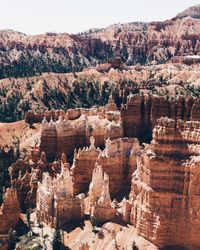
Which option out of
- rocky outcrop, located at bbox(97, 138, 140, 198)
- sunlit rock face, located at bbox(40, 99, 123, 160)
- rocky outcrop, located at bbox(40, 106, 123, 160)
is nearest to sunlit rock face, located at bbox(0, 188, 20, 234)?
rocky outcrop, located at bbox(97, 138, 140, 198)

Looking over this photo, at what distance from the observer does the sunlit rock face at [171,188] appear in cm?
5050

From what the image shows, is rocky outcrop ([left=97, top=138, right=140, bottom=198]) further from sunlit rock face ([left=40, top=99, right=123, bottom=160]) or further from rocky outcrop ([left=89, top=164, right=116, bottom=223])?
sunlit rock face ([left=40, top=99, right=123, bottom=160])

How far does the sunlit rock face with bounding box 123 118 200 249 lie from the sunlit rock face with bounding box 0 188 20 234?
1844 cm

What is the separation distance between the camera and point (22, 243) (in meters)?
59.1

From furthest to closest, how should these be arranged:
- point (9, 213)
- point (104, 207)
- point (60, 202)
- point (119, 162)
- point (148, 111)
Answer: point (148, 111) < point (119, 162) < point (9, 213) < point (60, 202) < point (104, 207)

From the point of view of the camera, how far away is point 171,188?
51.8 meters

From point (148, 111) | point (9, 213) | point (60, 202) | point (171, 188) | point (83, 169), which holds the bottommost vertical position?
point (9, 213)

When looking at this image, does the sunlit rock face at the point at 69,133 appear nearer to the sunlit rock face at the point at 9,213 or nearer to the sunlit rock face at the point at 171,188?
the sunlit rock face at the point at 9,213

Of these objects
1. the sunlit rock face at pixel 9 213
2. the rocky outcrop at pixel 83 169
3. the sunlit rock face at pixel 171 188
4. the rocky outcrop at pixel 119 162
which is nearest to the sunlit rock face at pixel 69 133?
the rocky outcrop at pixel 83 169

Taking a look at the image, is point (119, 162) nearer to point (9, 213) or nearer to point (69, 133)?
point (9, 213)

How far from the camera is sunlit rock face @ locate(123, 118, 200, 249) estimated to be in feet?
166

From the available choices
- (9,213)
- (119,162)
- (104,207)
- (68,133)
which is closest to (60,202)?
(104,207)

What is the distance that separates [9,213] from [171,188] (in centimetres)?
2349

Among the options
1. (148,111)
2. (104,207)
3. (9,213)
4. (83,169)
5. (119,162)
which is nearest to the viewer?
(104,207)
